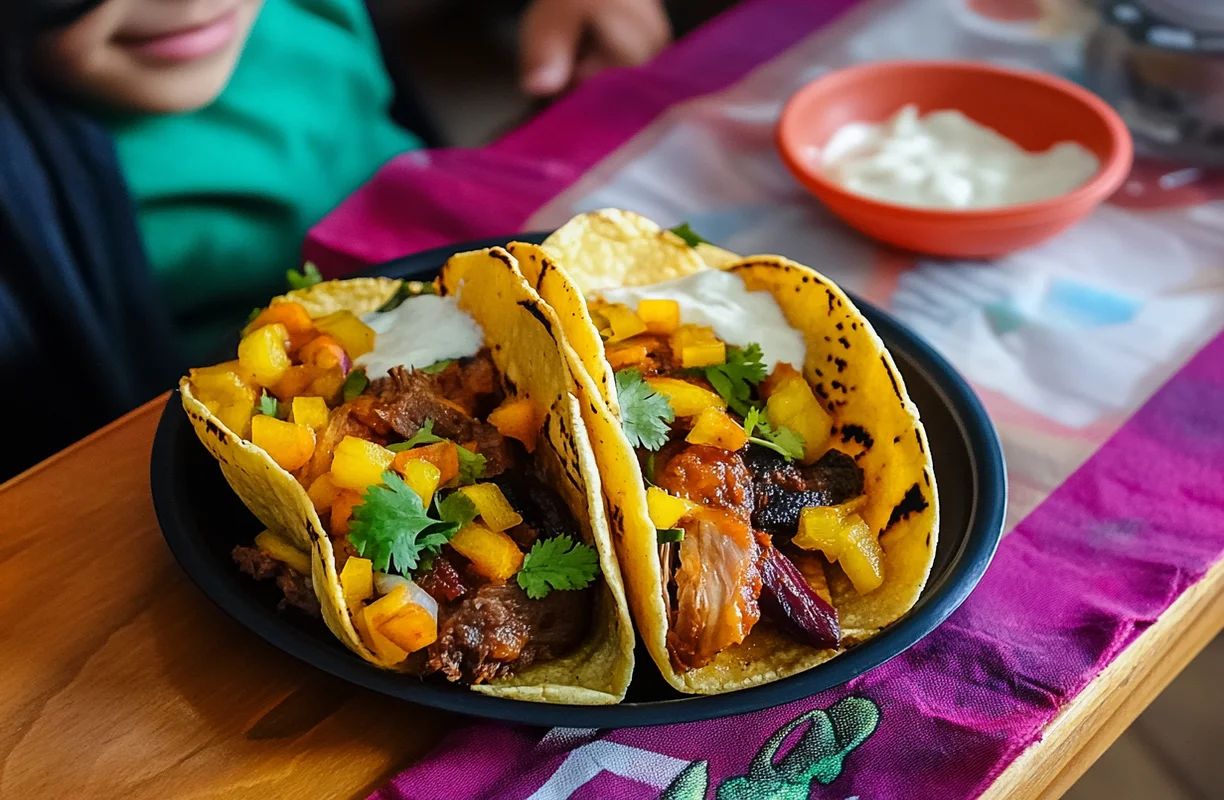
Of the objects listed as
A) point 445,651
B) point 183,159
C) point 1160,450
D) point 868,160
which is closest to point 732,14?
point 868,160

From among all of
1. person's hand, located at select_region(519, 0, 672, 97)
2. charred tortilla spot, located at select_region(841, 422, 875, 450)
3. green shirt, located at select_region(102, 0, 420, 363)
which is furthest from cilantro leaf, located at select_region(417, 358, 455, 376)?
person's hand, located at select_region(519, 0, 672, 97)

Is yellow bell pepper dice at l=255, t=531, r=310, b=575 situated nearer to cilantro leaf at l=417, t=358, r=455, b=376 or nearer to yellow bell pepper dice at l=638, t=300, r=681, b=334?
cilantro leaf at l=417, t=358, r=455, b=376

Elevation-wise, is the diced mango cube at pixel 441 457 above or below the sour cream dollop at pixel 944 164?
above

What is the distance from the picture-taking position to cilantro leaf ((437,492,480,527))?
1167mm

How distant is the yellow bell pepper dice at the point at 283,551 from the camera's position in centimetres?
120


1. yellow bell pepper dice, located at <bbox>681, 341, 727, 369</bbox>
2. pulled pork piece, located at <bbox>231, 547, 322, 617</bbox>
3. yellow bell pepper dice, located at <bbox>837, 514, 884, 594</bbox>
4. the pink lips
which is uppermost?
the pink lips

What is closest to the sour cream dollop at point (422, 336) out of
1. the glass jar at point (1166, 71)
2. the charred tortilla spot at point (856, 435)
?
the charred tortilla spot at point (856, 435)

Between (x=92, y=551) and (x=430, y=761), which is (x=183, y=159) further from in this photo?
(x=430, y=761)

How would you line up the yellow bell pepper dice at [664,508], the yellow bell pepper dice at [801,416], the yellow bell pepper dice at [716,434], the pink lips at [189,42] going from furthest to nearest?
A: the pink lips at [189,42], the yellow bell pepper dice at [801,416], the yellow bell pepper dice at [716,434], the yellow bell pepper dice at [664,508]

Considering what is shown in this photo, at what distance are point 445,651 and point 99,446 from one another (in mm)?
723

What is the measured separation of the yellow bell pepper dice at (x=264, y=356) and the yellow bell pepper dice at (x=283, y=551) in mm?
208

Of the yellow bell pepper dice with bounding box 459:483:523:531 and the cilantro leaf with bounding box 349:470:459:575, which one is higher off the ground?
the cilantro leaf with bounding box 349:470:459:575

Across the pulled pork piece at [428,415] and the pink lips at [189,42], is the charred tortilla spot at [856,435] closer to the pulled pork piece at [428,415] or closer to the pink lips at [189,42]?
the pulled pork piece at [428,415]

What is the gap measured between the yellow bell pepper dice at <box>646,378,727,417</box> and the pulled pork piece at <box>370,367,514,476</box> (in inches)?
8.0
